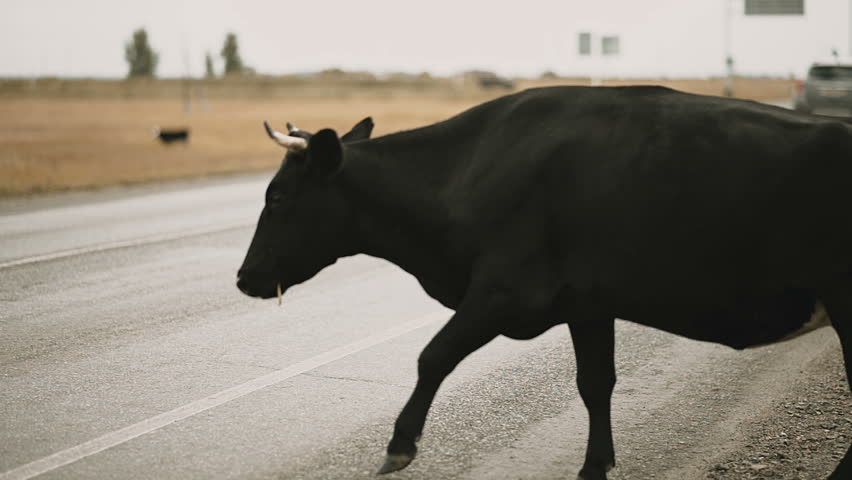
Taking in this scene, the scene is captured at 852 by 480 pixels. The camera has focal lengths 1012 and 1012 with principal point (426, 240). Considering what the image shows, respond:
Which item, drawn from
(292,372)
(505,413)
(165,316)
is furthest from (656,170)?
(165,316)

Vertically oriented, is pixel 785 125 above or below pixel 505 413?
above

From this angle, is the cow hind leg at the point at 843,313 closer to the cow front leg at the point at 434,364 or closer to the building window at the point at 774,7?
the cow front leg at the point at 434,364

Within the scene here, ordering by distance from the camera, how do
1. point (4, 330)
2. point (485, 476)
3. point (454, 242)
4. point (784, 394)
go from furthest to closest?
point (4, 330) → point (784, 394) → point (485, 476) → point (454, 242)

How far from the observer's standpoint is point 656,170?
3.97 m

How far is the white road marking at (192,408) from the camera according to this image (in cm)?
460

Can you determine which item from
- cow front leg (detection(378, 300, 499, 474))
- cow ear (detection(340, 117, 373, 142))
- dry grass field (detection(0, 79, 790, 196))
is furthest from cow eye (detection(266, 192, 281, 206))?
dry grass field (detection(0, 79, 790, 196))

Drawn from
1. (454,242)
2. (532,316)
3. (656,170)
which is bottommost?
(532,316)

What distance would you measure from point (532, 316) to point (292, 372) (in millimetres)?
2626

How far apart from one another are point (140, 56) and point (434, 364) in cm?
19568

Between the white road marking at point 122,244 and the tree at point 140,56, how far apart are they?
183 metres

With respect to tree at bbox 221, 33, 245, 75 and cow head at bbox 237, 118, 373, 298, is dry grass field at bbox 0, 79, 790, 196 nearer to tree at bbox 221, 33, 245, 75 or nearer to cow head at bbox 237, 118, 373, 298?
cow head at bbox 237, 118, 373, 298

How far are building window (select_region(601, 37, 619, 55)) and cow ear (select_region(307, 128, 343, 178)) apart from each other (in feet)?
135

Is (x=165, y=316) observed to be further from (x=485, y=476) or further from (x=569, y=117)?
(x=569, y=117)

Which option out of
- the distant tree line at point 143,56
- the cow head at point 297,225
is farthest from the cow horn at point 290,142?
the distant tree line at point 143,56
